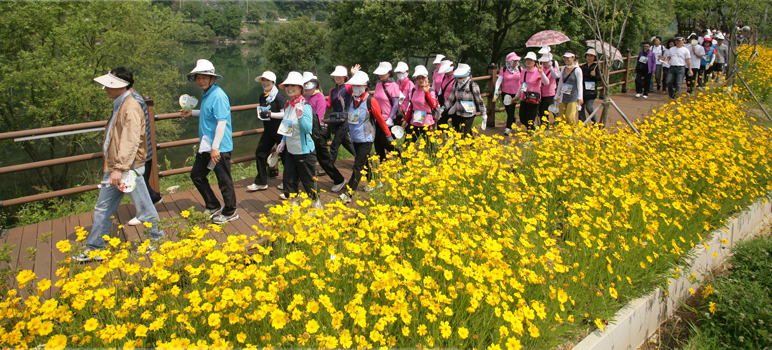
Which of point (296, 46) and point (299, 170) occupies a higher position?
point (296, 46)

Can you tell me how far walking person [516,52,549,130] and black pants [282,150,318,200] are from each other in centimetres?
436

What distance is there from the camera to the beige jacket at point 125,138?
13.3 feet

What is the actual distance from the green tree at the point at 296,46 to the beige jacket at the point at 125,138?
40.5m

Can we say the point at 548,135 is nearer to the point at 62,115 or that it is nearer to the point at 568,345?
the point at 568,345

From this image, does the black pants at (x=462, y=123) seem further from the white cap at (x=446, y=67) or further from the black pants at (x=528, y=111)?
the black pants at (x=528, y=111)

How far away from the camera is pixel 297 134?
4.98m

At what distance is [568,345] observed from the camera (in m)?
3.25

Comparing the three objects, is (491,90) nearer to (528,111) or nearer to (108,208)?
(528,111)

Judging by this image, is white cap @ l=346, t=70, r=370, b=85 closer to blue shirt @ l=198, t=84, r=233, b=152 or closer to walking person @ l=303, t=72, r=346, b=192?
walking person @ l=303, t=72, r=346, b=192

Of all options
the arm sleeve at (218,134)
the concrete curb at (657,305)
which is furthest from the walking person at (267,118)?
the concrete curb at (657,305)

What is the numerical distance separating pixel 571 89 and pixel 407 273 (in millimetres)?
5628

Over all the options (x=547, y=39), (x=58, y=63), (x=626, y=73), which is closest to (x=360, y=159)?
(x=547, y=39)

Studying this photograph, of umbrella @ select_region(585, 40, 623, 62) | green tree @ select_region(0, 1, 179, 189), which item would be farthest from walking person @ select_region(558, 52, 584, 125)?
green tree @ select_region(0, 1, 179, 189)

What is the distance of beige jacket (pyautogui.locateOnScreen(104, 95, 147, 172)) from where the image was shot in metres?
4.05
